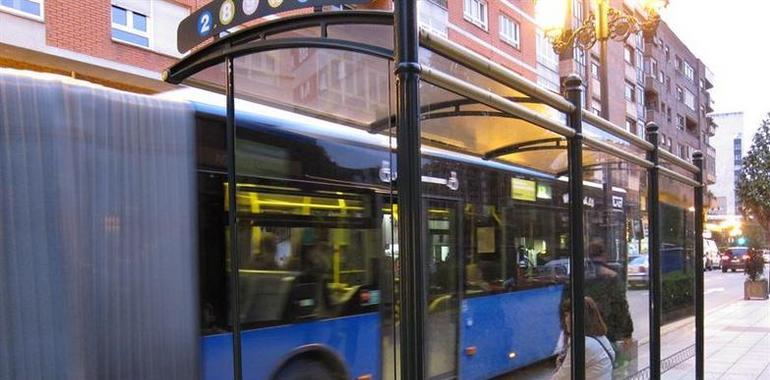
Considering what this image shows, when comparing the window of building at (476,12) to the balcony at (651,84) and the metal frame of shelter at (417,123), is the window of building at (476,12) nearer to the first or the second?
the metal frame of shelter at (417,123)

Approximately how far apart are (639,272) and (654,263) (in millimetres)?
205

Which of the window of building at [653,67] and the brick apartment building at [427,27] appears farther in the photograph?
the window of building at [653,67]

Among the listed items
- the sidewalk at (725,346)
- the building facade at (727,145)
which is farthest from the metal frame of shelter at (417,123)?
the building facade at (727,145)

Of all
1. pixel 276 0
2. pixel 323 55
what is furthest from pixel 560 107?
pixel 276 0

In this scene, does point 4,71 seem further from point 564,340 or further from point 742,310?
point 742,310

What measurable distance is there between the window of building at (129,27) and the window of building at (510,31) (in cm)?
1890

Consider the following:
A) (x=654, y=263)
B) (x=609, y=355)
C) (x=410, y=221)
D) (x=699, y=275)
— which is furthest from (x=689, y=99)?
(x=410, y=221)

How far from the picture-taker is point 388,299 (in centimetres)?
509

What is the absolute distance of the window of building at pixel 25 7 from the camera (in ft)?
46.5

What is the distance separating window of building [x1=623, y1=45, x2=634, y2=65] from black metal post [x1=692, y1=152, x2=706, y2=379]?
152ft

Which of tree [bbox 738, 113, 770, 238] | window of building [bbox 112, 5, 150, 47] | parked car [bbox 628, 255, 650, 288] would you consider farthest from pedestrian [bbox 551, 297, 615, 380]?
tree [bbox 738, 113, 770, 238]

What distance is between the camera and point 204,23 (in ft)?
12.5

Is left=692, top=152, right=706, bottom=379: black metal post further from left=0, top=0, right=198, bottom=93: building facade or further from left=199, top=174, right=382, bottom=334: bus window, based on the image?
left=0, top=0, right=198, bottom=93: building facade

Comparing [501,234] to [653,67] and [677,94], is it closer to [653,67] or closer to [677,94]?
[653,67]
